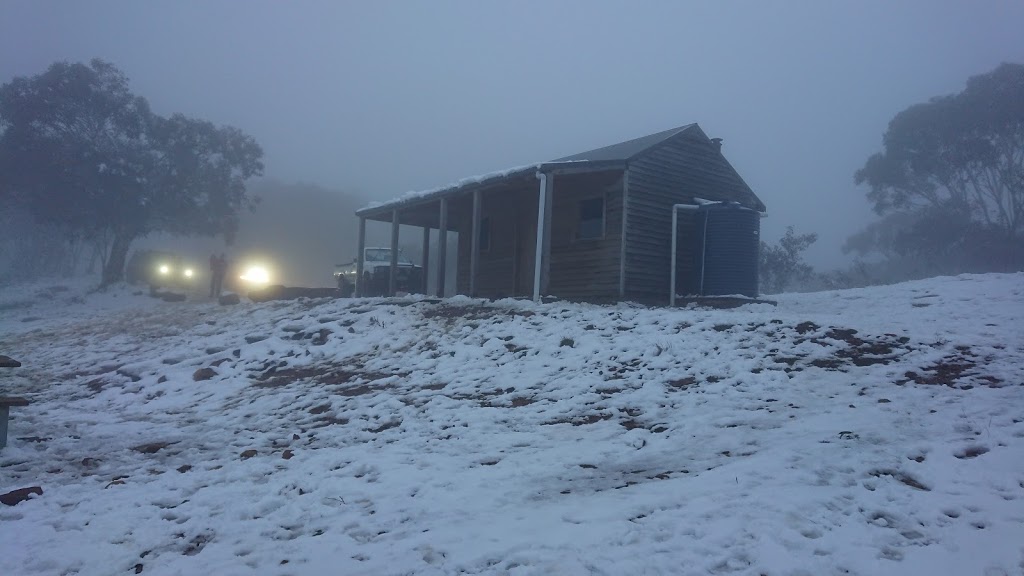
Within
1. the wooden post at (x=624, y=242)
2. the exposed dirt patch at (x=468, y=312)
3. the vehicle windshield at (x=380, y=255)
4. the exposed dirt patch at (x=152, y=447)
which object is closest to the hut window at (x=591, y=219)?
the wooden post at (x=624, y=242)

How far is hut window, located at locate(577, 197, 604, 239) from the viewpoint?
53.4 ft

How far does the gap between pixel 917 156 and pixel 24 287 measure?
5346 centimetres

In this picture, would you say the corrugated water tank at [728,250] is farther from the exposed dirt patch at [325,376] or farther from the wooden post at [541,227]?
the exposed dirt patch at [325,376]

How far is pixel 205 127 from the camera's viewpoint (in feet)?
108

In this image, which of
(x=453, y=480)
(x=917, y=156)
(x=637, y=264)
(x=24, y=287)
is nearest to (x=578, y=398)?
(x=453, y=480)

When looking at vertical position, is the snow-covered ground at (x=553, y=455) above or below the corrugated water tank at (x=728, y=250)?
below

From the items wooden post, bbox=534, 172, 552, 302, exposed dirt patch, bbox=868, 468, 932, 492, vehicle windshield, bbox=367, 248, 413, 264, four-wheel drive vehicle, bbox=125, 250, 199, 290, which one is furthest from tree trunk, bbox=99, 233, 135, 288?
exposed dirt patch, bbox=868, 468, 932, 492

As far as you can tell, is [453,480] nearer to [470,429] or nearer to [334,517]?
[334,517]

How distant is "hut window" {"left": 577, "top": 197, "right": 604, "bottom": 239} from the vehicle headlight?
2281 centimetres

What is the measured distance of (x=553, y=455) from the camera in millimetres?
5660

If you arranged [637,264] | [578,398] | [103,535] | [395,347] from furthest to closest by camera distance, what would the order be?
[637,264] → [395,347] → [578,398] → [103,535]

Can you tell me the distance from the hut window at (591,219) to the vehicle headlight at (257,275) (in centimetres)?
2281

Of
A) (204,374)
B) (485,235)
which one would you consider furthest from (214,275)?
(204,374)

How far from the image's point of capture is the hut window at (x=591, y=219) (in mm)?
16281
